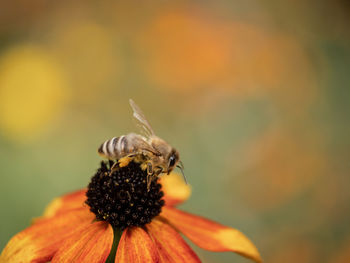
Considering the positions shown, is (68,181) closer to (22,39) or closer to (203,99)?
(203,99)

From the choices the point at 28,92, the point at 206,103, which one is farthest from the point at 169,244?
the point at 206,103

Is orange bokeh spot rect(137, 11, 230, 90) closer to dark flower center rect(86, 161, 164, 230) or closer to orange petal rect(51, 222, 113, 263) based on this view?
dark flower center rect(86, 161, 164, 230)

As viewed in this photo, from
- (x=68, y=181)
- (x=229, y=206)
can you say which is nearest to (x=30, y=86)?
(x=68, y=181)

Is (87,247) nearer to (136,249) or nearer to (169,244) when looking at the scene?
(136,249)

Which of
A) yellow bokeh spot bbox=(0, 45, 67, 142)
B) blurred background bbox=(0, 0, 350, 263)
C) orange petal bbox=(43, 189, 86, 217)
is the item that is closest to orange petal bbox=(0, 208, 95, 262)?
orange petal bbox=(43, 189, 86, 217)

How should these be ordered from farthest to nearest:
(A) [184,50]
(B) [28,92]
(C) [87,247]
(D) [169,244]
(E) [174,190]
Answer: (A) [184,50]
(B) [28,92]
(E) [174,190]
(D) [169,244]
(C) [87,247]

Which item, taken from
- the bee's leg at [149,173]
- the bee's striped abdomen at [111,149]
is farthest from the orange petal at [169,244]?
the bee's striped abdomen at [111,149]

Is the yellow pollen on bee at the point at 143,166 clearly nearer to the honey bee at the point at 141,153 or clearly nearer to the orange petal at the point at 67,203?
the honey bee at the point at 141,153
